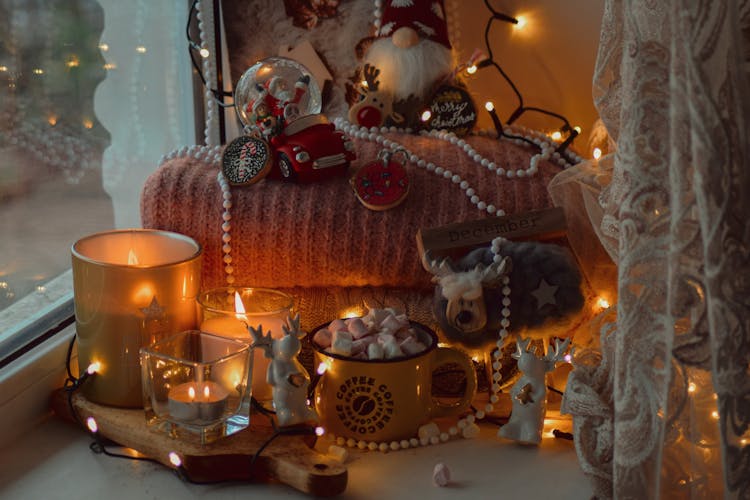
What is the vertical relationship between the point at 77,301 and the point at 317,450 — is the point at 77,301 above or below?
above

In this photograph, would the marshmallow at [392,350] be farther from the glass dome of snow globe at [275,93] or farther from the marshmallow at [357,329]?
the glass dome of snow globe at [275,93]

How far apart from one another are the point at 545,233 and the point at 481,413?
0.19 metres

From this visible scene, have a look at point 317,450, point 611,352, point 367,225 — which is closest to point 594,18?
point 367,225

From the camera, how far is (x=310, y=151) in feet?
2.74

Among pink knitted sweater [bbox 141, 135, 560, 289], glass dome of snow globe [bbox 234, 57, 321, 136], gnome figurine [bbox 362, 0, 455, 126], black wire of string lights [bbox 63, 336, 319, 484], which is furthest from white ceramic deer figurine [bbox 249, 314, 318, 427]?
gnome figurine [bbox 362, 0, 455, 126]

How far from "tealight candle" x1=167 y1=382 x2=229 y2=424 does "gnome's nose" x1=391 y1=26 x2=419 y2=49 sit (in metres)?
0.48

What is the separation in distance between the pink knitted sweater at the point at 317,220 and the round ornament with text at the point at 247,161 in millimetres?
13

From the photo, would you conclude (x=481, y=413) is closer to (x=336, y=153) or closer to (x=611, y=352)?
(x=611, y=352)

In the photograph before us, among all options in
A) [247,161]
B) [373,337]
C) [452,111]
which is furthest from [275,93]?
[373,337]

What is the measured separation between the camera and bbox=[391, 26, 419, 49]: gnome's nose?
979 mm

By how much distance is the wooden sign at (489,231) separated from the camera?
797 mm

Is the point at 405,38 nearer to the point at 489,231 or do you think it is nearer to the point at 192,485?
the point at 489,231

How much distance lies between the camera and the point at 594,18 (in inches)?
42.9

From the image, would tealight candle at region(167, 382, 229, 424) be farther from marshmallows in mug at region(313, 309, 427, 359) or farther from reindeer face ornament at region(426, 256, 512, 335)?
reindeer face ornament at region(426, 256, 512, 335)
